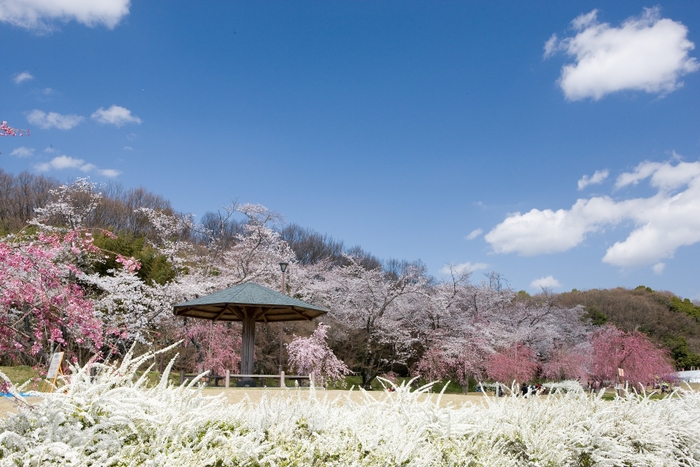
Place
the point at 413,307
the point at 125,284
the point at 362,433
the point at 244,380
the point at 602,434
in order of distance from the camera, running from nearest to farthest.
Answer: the point at 362,433, the point at 602,434, the point at 244,380, the point at 125,284, the point at 413,307

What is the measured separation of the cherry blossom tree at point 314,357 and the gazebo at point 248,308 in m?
4.05

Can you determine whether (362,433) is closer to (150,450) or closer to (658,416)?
(150,450)

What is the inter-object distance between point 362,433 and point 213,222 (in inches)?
1701

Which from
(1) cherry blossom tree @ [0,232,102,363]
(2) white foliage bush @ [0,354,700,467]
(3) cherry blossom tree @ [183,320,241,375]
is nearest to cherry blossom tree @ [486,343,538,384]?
(3) cherry blossom tree @ [183,320,241,375]

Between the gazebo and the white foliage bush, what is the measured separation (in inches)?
327

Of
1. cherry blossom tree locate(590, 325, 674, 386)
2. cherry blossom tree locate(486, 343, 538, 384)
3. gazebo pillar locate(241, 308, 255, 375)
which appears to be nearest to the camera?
gazebo pillar locate(241, 308, 255, 375)

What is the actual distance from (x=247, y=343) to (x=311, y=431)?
10.3 meters

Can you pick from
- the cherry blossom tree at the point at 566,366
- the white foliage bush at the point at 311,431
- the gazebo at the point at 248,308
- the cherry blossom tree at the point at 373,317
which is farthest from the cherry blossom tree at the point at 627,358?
the white foliage bush at the point at 311,431

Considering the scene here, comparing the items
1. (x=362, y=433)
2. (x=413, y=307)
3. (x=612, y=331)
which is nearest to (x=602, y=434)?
(x=362, y=433)

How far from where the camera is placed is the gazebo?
1166cm

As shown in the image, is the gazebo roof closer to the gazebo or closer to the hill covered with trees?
the gazebo

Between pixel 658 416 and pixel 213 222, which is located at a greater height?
pixel 213 222

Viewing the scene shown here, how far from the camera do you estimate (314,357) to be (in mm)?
18156

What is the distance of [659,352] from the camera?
76.4ft
